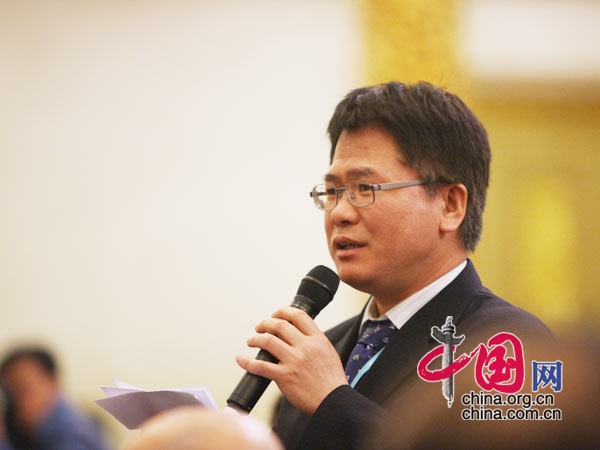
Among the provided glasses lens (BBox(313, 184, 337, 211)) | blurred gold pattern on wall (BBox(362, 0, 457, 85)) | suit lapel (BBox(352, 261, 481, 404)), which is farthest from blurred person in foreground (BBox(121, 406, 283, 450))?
blurred gold pattern on wall (BBox(362, 0, 457, 85))

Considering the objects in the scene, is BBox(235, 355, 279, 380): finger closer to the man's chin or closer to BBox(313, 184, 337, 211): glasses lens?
the man's chin

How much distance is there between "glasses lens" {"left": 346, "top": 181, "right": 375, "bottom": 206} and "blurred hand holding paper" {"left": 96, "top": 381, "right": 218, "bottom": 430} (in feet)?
1.79

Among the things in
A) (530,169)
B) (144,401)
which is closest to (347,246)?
(144,401)

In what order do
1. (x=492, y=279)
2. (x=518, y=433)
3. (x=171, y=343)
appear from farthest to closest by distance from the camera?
(x=492, y=279)
(x=171, y=343)
(x=518, y=433)

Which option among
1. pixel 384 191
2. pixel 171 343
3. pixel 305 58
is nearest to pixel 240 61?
pixel 305 58

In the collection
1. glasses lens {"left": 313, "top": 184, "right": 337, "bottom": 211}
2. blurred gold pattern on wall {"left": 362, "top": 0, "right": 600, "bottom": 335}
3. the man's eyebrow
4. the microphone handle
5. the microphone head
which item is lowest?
the microphone handle

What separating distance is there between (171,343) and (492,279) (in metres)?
2.22

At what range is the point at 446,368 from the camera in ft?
5.39

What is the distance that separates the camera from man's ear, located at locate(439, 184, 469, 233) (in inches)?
75.4

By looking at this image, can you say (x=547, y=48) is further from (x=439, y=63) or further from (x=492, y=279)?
(x=492, y=279)

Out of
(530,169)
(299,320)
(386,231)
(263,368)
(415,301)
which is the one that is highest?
(530,169)

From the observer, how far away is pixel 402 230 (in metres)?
1.85

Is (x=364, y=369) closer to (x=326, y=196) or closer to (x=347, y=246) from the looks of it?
(x=347, y=246)

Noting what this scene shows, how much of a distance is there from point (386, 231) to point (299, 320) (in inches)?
13.1
